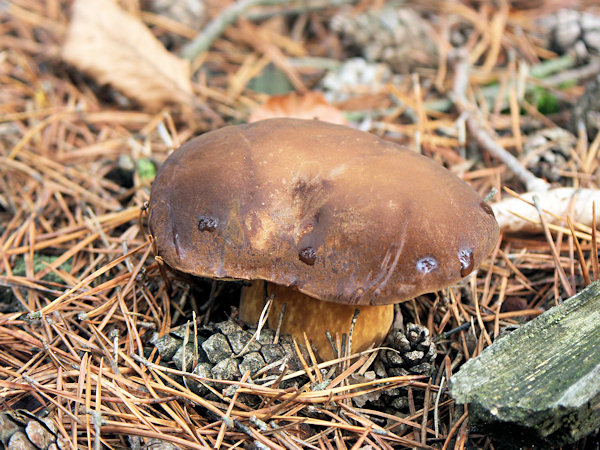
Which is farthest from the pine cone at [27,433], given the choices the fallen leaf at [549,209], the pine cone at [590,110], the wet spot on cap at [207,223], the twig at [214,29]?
the pine cone at [590,110]

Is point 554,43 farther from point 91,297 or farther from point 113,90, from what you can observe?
point 91,297

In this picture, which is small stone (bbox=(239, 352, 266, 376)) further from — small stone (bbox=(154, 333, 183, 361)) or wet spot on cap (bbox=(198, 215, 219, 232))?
wet spot on cap (bbox=(198, 215, 219, 232))

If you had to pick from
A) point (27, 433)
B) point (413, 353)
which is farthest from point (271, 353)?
point (27, 433)

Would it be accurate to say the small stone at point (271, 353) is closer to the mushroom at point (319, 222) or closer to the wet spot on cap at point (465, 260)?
the mushroom at point (319, 222)

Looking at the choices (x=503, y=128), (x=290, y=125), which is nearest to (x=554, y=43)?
(x=503, y=128)

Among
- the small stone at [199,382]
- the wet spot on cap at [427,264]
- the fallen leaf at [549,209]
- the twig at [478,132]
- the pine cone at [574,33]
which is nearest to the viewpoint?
the wet spot on cap at [427,264]

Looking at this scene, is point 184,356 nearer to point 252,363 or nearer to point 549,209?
point 252,363
